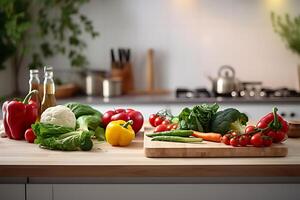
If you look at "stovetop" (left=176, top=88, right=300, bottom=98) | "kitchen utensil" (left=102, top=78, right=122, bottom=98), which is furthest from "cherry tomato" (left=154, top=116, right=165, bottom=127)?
"kitchen utensil" (left=102, top=78, right=122, bottom=98)

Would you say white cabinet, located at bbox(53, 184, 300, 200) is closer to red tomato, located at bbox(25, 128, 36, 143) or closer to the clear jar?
red tomato, located at bbox(25, 128, 36, 143)

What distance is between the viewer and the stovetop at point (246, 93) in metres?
3.56

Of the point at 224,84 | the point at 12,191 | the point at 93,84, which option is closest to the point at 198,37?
the point at 224,84

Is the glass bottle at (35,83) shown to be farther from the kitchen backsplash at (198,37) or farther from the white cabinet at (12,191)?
the kitchen backsplash at (198,37)

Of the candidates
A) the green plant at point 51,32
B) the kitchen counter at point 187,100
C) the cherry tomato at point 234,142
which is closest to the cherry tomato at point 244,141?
the cherry tomato at point 234,142

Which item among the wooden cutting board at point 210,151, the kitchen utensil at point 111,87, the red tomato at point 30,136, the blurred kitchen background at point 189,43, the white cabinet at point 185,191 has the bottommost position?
the white cabinet at point 185,191

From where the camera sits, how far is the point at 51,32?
13.0 ft

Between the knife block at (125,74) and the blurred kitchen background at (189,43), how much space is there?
0.01 metres

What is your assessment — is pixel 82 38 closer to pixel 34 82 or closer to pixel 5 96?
pixel 5 96

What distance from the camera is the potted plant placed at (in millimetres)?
3896

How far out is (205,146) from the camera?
1665 mm

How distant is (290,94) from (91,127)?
2027mm

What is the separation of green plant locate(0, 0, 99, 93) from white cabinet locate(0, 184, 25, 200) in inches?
85.6

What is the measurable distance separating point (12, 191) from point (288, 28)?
115 inches
